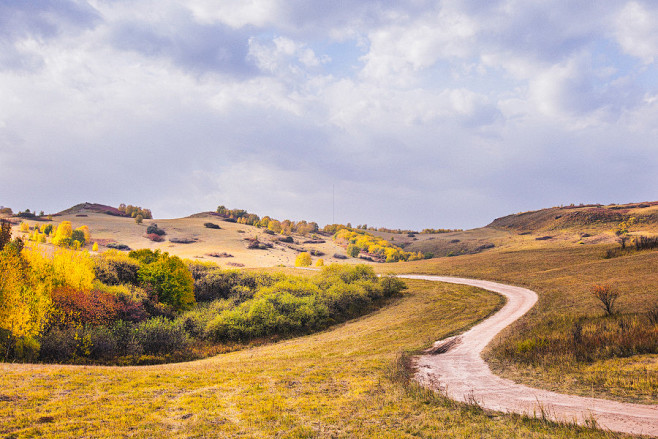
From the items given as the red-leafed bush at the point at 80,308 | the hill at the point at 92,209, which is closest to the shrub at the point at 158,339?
the red-leafed bush at the point at 80,308

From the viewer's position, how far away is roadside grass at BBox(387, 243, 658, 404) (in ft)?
39.9

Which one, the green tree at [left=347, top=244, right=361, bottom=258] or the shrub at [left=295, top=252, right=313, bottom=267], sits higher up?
the green tree at [left=347, top=244, right=361, bottom=258]

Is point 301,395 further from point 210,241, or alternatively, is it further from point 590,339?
point 210,241

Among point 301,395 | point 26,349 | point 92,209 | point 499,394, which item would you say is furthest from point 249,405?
point 92,209

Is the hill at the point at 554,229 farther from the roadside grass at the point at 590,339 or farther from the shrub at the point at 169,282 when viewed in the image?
the shrub at the point at 169,282

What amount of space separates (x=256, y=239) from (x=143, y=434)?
116m

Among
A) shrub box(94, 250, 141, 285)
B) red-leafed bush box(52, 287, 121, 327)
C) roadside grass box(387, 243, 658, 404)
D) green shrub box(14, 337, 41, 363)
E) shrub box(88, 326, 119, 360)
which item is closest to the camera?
roadside grass box(387, 243, 658, 404)

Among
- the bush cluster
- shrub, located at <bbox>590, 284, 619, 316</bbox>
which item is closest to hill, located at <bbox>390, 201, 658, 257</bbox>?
shrub, located at <bbox>590, 284, 619, 316</bbox>

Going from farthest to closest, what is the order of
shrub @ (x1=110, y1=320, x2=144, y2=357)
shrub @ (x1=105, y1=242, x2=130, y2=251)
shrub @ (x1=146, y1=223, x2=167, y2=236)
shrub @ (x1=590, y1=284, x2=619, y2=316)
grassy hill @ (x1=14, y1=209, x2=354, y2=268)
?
1. shrub @ (x1=146, y1=223, x2=167, y2=236)
2. grassy hill @ (x1=14, y1=209, x2=354, y2=268)
3. shrub @ (x1=105, y1=242, x2=130, y2=251)
4. shrub @ (x1=590, y1=284, x2=619, y2=316)
5. shrub @ (x1=110, y1=320, x2=144, y2=357)

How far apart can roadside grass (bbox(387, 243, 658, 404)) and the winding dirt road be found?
2.46ft

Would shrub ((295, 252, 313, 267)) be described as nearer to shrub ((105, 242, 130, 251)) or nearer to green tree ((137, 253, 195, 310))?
shrub ((105, 242, 130, 251))

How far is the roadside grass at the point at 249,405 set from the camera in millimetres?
9109

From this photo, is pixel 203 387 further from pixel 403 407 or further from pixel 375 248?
pixel 375 248

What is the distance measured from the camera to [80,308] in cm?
2686
